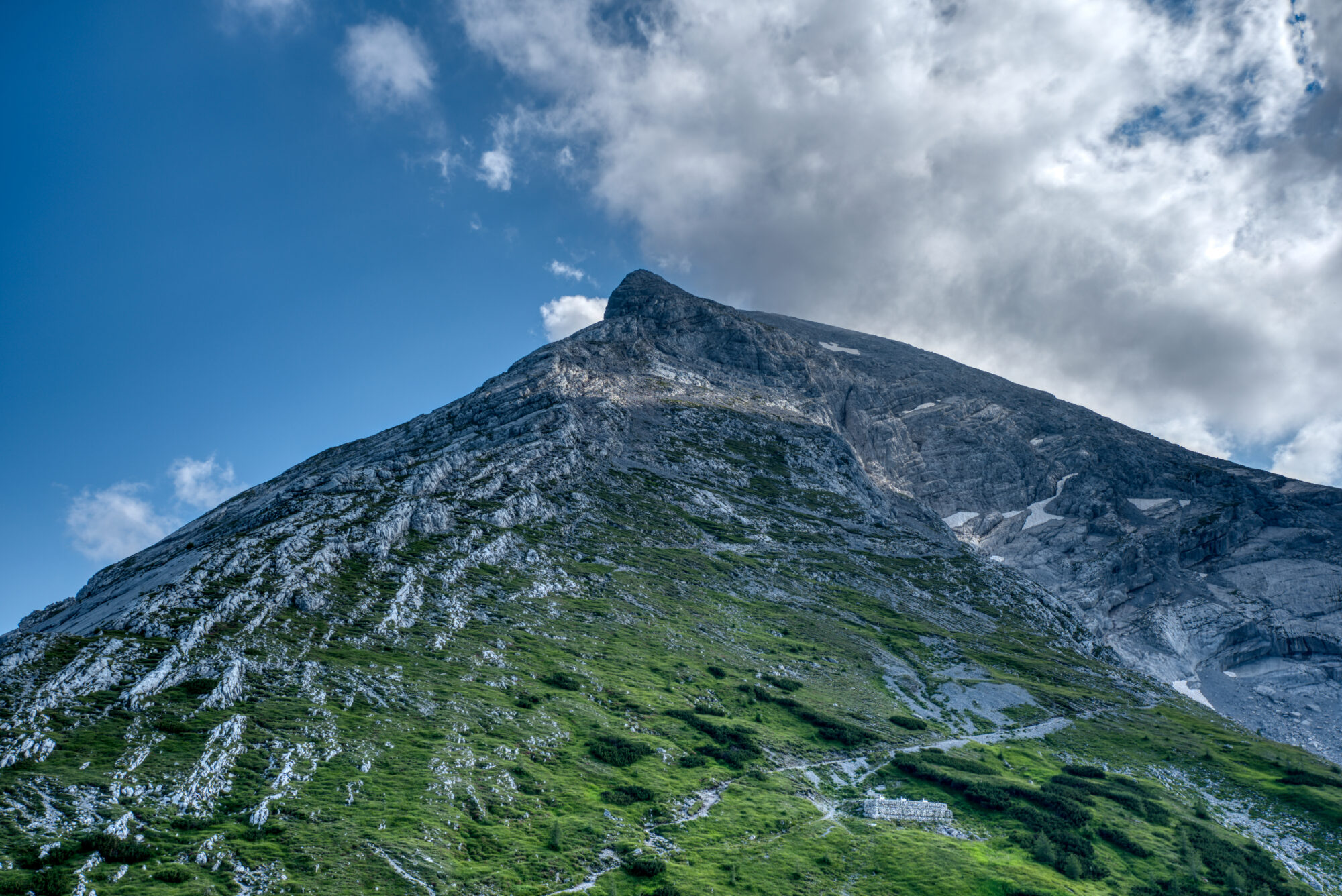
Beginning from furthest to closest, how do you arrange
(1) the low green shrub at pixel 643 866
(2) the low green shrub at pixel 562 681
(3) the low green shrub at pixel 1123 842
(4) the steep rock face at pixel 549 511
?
(4) the steep rock face at pixel 549 511 → (2) the low green shrub at pixel 562 681 → (3) the low green shrub at pixel 1123 842 → (1) the low green shrub at pixel 643 866

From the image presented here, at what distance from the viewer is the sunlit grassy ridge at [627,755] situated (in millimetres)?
37875

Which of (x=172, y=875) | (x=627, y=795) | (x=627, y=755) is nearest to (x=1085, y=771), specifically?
(x=627, y=755)

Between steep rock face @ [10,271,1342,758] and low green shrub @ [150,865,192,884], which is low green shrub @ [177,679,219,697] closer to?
steep rock face @ [10,271,1342,758]

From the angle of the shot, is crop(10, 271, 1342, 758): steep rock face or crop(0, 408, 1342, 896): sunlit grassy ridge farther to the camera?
crop(10, 271, 1342, 758): steep rock face

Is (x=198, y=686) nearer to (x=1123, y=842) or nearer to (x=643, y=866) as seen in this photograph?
(x=643, y=866)

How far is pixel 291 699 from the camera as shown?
51.4 m

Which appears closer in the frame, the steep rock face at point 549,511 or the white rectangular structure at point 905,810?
the white rectangular structure at point 905,810

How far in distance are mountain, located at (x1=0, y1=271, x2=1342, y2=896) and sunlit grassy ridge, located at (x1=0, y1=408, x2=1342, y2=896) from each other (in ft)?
1.03

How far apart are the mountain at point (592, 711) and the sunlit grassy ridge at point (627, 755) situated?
1.03 feet

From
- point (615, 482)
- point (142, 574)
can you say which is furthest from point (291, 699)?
point (615, 482)

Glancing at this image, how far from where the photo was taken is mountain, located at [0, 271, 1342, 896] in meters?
39.4

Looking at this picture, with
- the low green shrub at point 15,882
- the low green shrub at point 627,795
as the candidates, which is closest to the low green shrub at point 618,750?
the low green shrub at point 627,795

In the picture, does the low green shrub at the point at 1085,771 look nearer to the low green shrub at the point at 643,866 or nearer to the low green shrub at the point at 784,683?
the low green shrub at the point at 784,683

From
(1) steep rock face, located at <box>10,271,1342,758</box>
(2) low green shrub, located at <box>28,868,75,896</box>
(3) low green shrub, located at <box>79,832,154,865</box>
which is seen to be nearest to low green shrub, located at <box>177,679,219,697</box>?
(1) steep rock face, located at <box>10,271,1342,758</box>
